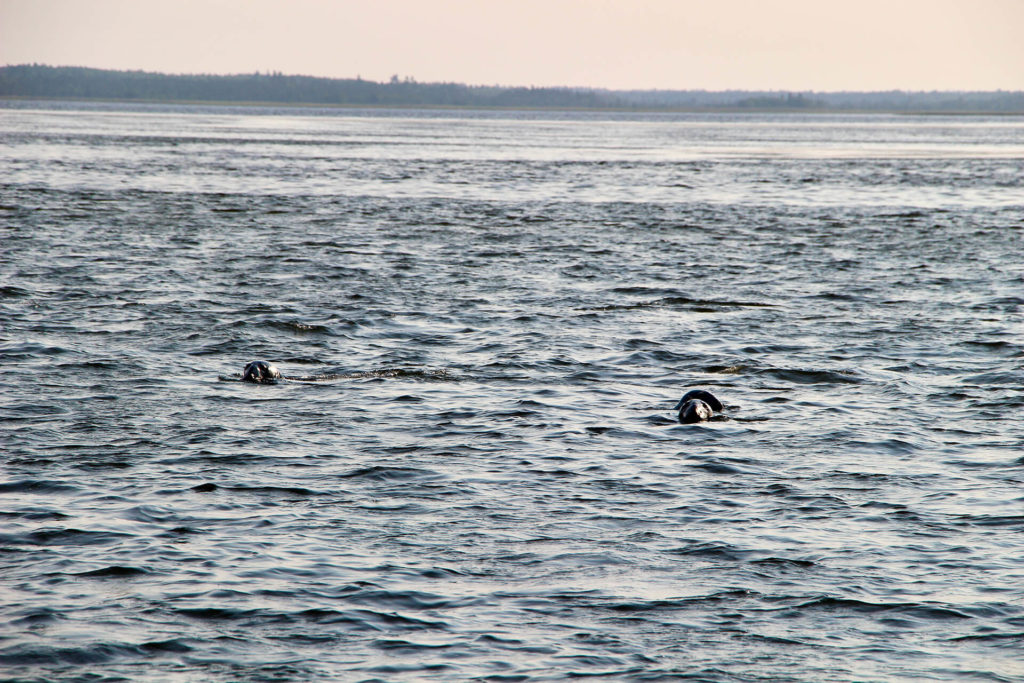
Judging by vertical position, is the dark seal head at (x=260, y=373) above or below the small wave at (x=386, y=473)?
above

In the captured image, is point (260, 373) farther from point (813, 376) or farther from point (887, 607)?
point (887, 607)

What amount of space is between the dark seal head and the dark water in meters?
0.28

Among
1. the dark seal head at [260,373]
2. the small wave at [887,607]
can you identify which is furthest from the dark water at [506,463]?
the dark seal head at [260,373]

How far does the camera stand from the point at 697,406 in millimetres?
15508

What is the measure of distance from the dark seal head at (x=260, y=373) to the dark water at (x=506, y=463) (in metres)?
0.28

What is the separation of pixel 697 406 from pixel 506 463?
313 centimetres

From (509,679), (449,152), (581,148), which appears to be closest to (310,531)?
(509,679)

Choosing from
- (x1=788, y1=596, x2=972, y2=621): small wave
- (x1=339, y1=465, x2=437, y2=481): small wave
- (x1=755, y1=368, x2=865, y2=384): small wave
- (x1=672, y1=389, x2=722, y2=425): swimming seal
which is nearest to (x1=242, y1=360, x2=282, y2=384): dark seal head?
(x1=339, y1=465, x2=437, y2=481): small wave

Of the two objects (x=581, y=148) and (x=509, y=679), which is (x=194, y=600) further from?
(x=581, y=148)

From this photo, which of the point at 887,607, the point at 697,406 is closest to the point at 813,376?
the point at 697,406

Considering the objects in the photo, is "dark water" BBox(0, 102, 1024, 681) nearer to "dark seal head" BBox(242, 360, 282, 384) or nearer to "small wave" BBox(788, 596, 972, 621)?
"small wave" BBox(788, 596, 972, 621)

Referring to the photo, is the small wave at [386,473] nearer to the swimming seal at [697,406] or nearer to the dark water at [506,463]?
the dark water at [506,463]

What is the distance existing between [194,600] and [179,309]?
555 inches

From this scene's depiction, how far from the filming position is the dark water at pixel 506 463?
29.3 feet
